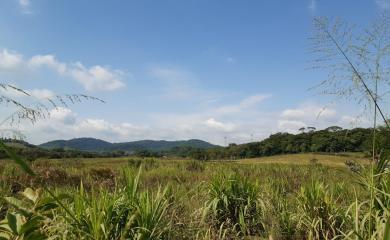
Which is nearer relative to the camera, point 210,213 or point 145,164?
point 210,213

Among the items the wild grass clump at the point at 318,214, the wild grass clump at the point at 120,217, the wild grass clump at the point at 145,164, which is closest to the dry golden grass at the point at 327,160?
the wild grass clump at the point at 318,214

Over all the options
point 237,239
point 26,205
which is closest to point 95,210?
point 26,205

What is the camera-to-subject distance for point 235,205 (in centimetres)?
689

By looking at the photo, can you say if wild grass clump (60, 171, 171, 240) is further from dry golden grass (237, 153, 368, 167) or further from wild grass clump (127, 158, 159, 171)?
wild grass clump (127, 158, 159, 171)

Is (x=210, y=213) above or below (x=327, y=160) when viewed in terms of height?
below

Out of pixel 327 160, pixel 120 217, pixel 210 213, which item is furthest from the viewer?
pixel 327 160

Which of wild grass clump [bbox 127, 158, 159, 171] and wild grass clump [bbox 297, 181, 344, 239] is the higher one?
wild grass clump [bbox 127, 158, 159, 171]

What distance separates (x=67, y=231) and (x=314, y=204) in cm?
355

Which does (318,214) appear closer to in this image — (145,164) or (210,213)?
(210,213)

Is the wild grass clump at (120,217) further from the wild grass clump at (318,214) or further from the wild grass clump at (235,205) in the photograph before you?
the wild grass clump at (318,214)

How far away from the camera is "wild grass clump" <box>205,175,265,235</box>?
21.6 ft

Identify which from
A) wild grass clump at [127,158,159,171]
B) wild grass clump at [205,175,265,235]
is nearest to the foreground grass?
wild grass clump at [205,175,265,235]

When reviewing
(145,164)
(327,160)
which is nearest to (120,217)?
(145,164)

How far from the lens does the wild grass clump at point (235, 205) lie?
6.57m
